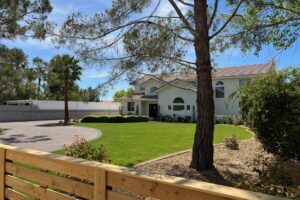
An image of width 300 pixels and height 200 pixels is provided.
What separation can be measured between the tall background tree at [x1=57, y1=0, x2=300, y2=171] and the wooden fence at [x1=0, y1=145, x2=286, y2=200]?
11.0 feet

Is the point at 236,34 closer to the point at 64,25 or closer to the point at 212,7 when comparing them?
the point at 212,7

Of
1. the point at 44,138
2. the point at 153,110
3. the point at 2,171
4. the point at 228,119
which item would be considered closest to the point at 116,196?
the point at 2,171

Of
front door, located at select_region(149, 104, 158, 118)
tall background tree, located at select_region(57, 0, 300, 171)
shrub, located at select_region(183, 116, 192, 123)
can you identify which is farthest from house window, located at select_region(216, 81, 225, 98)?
tall background tree, located at select_region(57, 0, 300, 171)

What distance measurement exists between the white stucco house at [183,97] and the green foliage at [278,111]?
1661 cm

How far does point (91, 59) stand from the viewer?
7.02 metres

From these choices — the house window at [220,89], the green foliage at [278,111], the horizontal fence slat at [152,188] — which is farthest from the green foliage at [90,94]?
the house window at [220,89]

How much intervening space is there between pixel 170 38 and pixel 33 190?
12.8 feet

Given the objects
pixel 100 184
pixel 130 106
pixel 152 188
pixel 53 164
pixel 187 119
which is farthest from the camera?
pixel 130 106

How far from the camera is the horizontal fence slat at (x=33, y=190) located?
3604 mm

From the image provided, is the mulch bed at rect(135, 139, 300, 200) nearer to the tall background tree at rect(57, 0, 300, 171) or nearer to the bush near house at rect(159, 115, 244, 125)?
the tall background tree at rect(57, 0, 300, 171)

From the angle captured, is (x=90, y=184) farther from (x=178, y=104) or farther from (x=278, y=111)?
(x=178, y=104)

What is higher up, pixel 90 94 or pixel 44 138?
pixel 90 94

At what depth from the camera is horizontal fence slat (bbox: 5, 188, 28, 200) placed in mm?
4173

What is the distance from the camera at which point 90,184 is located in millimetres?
3486
